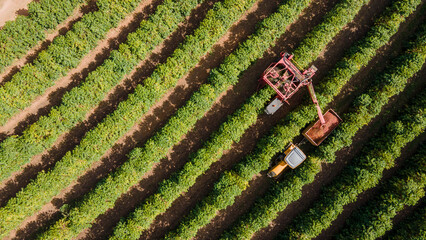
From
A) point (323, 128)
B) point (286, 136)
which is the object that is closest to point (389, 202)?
point (323, 128)

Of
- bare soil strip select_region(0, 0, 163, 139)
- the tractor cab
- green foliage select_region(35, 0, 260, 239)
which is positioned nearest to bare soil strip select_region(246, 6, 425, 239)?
the tractor cab

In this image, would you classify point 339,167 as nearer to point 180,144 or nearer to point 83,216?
point 180,144

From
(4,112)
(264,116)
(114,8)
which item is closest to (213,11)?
(114,8)

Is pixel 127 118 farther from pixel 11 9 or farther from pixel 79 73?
pixel 11 9

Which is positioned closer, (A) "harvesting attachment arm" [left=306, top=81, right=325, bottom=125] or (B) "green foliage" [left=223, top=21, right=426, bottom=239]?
(A) "harvesting attachment arm" [left=306, top=81, right=325, bottom=125]

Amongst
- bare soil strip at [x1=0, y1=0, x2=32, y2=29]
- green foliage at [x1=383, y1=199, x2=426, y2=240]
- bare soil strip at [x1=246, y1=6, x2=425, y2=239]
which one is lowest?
green foliage at [x1=383, y1=199, x2=426, y2=240]

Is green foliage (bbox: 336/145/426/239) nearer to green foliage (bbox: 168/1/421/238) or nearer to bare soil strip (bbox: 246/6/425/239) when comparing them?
bare soil strip (bbox: 246/6/425/239)
